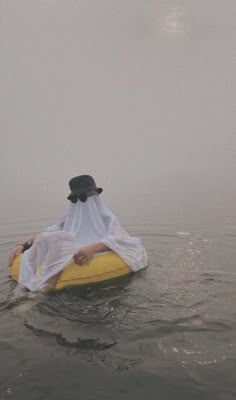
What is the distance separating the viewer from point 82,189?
7059mm

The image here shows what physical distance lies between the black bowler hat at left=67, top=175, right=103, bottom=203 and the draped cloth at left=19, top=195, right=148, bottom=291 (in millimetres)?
97

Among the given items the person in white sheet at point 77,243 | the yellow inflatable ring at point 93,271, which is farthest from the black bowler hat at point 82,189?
the yellow inflatable ring at point 93,271

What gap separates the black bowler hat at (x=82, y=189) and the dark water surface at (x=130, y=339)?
1.36 metres

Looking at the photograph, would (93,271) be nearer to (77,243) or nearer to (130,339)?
(77,243)

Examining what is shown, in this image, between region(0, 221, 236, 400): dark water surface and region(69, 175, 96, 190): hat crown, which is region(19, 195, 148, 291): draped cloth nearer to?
region(69, 175, 96, 190): hat crown

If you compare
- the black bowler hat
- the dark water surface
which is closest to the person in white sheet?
the black bowler hat

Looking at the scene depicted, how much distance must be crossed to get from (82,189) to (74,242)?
0.81 meters

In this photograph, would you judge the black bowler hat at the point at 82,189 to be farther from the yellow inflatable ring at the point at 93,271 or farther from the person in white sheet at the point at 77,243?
the yellow inflatable ring at the point at 93,271

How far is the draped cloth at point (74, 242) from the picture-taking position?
661 cm

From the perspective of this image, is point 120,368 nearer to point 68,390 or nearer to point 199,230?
→ point 68,390

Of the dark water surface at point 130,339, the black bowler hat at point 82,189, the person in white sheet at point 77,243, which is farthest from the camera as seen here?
the black bowler hat at point 82,189

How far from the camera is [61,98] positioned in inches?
1284

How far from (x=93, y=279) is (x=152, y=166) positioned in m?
23.2

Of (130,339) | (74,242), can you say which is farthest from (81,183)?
(130,339)
